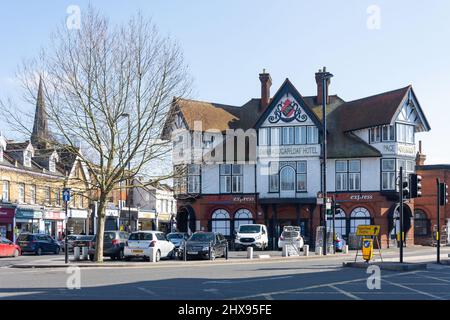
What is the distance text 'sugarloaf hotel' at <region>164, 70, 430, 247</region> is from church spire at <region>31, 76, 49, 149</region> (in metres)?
19.3

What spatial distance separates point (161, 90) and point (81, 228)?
38024mm

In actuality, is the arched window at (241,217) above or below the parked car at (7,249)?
above

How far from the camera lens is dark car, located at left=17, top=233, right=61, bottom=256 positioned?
43.0 metres

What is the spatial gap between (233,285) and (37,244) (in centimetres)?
2789

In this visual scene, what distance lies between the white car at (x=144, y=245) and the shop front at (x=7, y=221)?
2281 centimetres

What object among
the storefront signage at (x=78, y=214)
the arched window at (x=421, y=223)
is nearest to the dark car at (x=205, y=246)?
the arched window at (x=421, y=223)

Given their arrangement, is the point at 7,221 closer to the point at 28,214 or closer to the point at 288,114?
the point at 28,214

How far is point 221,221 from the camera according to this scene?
178 feet

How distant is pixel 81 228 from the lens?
64.9m

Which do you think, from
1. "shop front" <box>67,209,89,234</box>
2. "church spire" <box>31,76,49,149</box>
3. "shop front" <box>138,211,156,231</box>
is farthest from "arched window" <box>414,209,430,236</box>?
"church spire" <box>31,76,49,149</box>

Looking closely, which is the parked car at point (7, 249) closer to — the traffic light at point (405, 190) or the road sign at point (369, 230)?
the road sign at point (369, 230)

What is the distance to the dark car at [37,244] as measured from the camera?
141 ft
